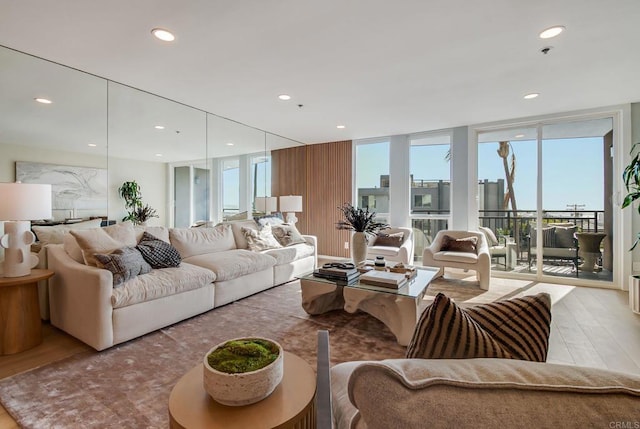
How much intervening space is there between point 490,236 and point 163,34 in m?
5.11

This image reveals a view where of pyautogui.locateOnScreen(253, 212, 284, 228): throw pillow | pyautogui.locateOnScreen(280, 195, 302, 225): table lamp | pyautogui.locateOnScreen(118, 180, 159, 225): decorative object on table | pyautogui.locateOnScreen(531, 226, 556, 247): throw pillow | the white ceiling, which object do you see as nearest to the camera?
the white ceiling

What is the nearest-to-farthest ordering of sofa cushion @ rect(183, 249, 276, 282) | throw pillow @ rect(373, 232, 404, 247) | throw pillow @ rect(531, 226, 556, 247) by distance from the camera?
Result: sofa cushion @ rect(183, 249, 276, 282) < throw pillow @ rect(531, 226, 556, 247) < throw pillow @ rect(373, 232, 404, 247)

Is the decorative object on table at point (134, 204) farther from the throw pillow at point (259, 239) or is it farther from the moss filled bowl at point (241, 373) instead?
the moss filled bowl at point (241, 373)

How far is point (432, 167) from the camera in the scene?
538 centimetres

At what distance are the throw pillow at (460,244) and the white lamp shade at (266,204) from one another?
307cm

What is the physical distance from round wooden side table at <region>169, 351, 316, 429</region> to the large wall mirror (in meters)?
3.08

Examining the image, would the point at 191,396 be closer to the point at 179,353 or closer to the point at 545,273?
the point at 179,353

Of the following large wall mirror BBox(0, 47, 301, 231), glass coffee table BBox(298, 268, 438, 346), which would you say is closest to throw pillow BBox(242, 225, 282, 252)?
large wall mirror BBox(0, 47, 301, 231)

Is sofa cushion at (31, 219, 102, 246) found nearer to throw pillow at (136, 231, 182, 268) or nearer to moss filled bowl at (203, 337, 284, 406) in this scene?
throw pillow at (136, 231, 182, 268)

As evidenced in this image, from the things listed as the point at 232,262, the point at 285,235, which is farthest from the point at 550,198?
the point at 232,262

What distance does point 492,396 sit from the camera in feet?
1.57

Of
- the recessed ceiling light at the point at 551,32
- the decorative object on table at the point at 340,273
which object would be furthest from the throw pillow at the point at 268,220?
the recessed ceiling light at the point at 551,32

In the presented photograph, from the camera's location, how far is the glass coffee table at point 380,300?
234cm

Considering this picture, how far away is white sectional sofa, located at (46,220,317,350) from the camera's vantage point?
88.7 inches
